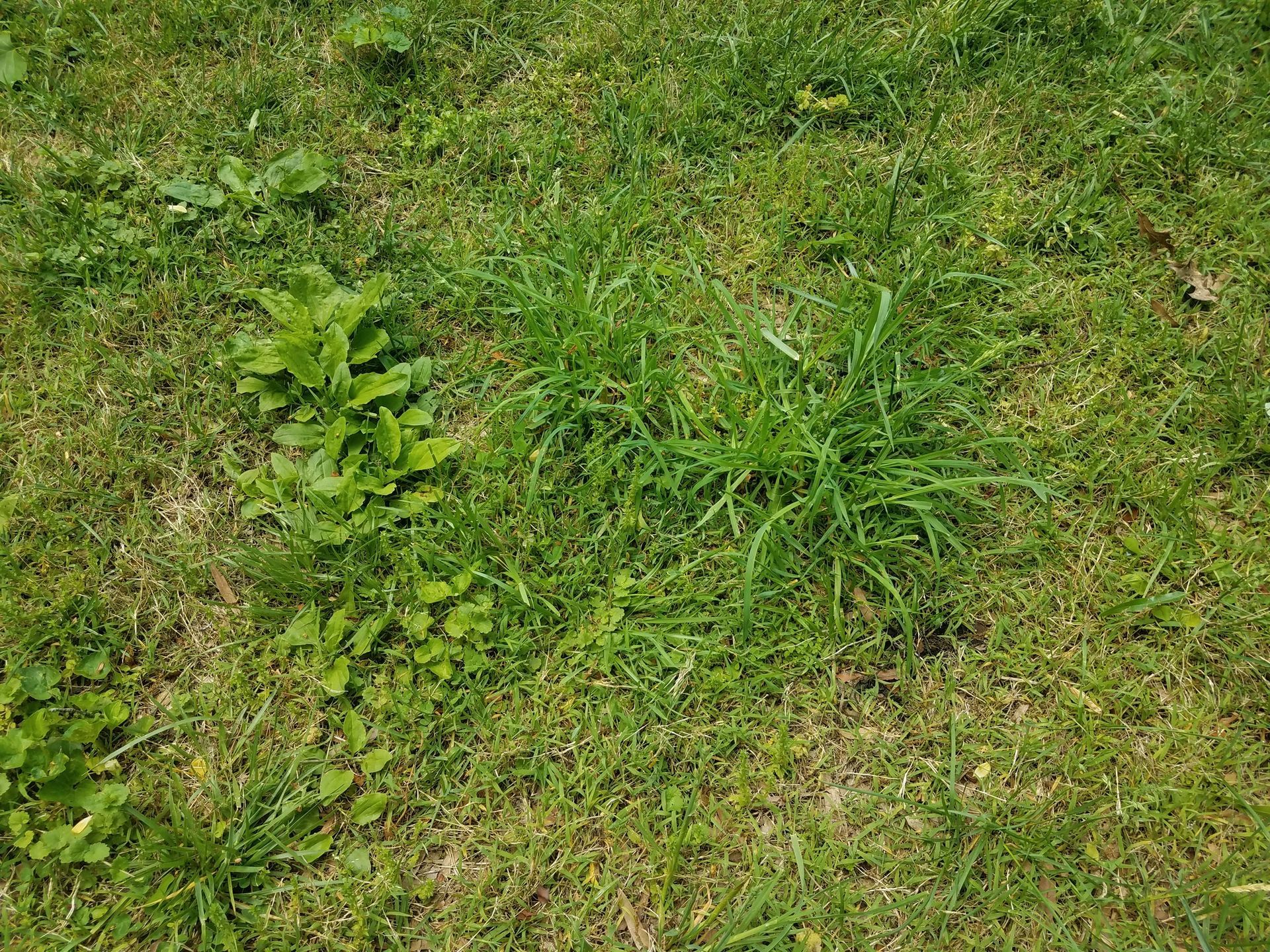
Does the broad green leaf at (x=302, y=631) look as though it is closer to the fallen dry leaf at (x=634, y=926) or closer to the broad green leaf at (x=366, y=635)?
the broad green leaf at (x=366, y=635)

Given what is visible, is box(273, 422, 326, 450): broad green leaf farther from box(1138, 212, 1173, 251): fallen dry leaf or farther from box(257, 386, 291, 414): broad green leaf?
box(1138, 212, 1173, 251): fallen dry leaf

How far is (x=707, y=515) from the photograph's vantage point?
2.48 metres

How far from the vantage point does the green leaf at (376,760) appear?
2.22 m

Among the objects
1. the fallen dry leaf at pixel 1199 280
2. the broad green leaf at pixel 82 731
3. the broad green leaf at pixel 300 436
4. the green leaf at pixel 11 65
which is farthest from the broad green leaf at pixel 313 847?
the fallen dry leaf at pixel 1199 280

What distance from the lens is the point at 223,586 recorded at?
97.0 inches

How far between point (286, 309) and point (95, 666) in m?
1.15

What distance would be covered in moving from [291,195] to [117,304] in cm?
67

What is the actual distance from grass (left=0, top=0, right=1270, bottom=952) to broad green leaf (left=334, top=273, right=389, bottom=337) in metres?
0.08

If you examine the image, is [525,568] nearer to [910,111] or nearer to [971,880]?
[971,880]

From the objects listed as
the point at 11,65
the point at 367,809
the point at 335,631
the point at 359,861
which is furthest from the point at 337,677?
the point at 11,65

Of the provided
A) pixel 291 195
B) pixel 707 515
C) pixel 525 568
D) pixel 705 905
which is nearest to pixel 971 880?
pixel 705 905

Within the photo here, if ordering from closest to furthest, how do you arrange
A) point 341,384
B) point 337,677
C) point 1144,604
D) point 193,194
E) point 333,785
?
point 333,785 → point 337,677 → point 1144,604 → point 341,384 → point 193,194

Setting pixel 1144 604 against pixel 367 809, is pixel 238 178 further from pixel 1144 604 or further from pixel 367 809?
pixel 1144 604

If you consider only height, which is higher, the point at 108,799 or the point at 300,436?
the point at 300,436
